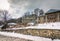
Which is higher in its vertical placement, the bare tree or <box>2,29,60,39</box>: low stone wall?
the bare tree

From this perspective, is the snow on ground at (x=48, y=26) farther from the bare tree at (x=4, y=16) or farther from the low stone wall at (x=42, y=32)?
the bare tree at (x=4, y=16)

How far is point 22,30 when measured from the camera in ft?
11.7

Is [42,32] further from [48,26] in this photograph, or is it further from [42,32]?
[48,26]

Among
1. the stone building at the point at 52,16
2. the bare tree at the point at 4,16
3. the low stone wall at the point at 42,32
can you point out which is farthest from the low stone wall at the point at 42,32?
the bare tree at the point at 4,16

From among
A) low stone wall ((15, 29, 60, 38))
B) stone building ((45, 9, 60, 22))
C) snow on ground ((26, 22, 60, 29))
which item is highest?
stone building ((45, 9, 60, 22))

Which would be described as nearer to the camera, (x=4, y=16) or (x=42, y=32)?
(x=42, y=32)

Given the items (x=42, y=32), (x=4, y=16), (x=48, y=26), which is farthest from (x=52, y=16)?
(x=4, y=16)

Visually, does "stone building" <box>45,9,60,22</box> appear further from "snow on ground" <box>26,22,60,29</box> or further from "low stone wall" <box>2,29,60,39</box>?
"low stone wall" <box>2,29,60,39</box>

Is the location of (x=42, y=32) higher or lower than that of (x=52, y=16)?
lower

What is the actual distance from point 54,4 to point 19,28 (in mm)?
1209

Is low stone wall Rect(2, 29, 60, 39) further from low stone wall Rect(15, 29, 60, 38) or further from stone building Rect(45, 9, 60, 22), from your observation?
stone building Rect(45, 9, 60, 22)

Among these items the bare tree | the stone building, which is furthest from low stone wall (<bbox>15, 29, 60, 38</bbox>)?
the bare tree

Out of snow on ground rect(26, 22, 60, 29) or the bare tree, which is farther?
the bare tree

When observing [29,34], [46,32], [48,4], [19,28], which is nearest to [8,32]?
[19,28]
